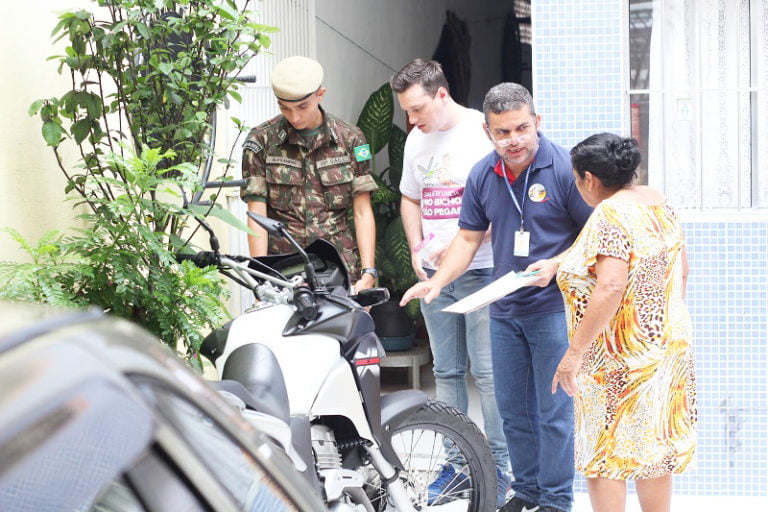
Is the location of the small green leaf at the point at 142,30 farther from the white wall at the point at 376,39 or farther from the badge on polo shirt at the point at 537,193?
the white wall at the point at 376,39

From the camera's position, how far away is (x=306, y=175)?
4.02 metres

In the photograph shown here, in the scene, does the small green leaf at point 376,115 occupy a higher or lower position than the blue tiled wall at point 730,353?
higher

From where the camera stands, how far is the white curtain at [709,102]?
14.0 ft

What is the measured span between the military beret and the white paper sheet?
1.19 metres

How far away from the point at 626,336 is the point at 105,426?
2.36 m

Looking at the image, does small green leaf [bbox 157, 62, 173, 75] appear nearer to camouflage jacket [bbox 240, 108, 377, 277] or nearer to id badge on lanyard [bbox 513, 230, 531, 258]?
camouflage jacket [bbox 240, 108, 377, 277]

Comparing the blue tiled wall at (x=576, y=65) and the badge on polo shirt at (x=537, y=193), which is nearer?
the badge on polo shirt at (x=537, y=193)

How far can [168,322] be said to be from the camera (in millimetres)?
2732

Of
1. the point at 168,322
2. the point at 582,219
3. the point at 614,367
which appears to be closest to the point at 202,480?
the point at 168,322

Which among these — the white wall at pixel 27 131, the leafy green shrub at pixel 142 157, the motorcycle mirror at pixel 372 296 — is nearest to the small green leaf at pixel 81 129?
the leafy green shrub at pixel 142 157

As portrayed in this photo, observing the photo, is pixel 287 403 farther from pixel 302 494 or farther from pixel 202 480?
pixel 202 480

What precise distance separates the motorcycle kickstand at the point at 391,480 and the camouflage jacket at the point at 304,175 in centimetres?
141

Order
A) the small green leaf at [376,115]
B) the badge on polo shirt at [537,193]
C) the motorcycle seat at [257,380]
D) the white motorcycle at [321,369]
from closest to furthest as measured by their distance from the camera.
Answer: the motorcycle seat at [257,380]
the white motorcycle at [321,369]
the badge on polo shirt at [537,193]
the small green leaf at [376,115]

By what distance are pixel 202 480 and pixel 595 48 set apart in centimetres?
369
